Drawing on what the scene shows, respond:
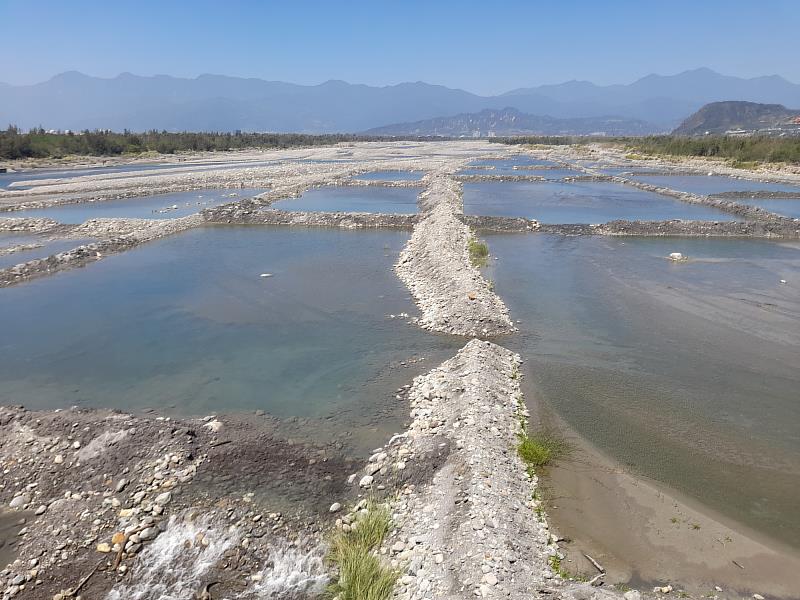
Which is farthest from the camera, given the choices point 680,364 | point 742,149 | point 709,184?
point 742,149

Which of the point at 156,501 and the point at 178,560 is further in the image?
the point at 156,501

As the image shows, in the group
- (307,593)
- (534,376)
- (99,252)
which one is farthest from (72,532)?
(99,252)

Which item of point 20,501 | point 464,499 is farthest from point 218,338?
point 464,499

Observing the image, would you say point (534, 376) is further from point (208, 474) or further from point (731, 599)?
point (208, 474)

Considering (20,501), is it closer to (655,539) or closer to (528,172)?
(655,539)

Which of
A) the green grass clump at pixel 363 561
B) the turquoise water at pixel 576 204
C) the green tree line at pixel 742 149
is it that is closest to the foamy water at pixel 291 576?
the green grass clump at pixel 363 561

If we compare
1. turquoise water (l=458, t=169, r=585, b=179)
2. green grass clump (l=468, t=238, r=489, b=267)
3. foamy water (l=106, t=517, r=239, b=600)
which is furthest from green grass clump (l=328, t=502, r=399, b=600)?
turquoise water (l=458, t=169, r=585, b=179)
